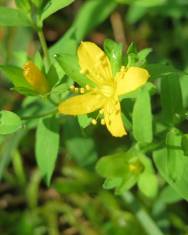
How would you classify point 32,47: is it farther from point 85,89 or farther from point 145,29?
point 85,89

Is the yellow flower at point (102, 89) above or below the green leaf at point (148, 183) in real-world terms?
above

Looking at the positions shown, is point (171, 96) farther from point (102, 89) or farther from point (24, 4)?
point (24, 4)

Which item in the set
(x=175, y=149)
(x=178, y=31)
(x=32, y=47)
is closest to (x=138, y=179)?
(x=175, y=149)

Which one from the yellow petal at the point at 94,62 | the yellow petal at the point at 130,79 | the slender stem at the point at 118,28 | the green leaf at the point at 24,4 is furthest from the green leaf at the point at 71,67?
the slender stem at the point at 118,28

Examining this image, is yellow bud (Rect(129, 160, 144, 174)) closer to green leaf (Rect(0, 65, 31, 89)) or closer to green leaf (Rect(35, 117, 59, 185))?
green leaf (Rect(35, 117, 59, 185))

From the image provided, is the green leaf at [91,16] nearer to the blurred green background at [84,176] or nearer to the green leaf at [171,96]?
the blurred green background at [84,176]

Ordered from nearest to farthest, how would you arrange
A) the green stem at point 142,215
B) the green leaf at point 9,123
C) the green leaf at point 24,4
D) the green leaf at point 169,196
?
the green leaf at point 9,123
the green leaf at point 24,4
the green leaf at point 169,196
the green stem at point 142,215

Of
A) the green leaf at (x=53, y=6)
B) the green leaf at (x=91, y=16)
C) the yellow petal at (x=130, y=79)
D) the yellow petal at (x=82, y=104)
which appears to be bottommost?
the yellow petal at (x=82, y=104)

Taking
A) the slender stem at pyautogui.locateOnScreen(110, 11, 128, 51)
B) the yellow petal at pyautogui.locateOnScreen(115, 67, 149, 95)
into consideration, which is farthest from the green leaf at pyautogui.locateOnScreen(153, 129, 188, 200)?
the slender stem at pyautogui.locateOnScreen(110, 11, 128, 51)
